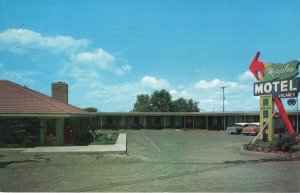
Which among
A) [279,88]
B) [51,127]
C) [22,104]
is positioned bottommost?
[51,127]

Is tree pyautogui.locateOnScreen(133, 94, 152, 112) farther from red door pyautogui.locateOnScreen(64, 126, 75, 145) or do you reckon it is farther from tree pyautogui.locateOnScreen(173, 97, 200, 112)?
red door pyautogui.locateOnScreen(64, 126, 75, 145)

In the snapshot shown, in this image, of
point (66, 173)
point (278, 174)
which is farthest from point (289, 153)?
point (66, 173)

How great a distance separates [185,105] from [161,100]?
928 cm

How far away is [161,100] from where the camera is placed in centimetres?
10350

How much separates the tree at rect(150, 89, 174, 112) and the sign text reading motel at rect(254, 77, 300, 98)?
74.8 metres

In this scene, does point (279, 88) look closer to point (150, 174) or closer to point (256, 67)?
point (256, 67)

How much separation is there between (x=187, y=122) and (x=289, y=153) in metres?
43.3

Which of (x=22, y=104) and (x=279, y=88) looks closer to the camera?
(x=279, y=88)

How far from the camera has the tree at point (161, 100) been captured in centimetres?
10294

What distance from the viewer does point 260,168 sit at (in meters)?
15.0

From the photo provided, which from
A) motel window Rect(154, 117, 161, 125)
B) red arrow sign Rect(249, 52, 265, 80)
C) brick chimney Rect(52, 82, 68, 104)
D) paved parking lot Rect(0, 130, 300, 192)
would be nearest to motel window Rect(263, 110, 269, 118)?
red arrow sign Rect(249, 52, 265, 80)

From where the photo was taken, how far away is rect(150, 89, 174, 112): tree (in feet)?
338

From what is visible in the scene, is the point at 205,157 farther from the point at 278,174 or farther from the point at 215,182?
the point at 215,182

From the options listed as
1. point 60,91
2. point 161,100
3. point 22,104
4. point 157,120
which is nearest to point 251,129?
point 157,120
